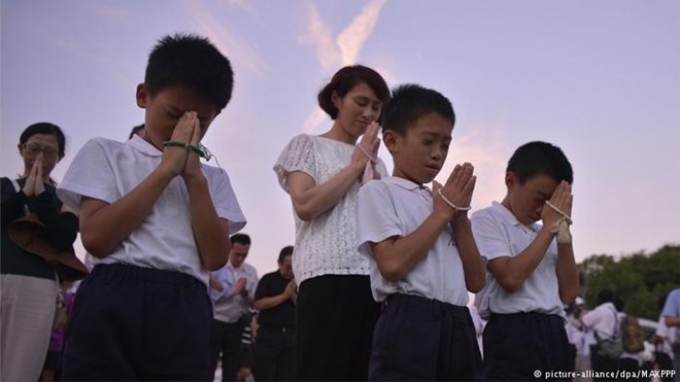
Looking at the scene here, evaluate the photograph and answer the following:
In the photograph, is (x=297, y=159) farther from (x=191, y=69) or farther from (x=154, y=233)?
(x=154, y=233)

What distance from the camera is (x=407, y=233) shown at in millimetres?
2869

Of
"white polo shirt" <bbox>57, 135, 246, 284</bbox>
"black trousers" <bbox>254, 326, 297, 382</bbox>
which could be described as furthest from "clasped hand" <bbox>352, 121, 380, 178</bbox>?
"black trousers" <bbox>254, 326, 297, 382</bbox>

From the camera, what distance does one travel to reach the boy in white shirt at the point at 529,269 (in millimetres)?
3490

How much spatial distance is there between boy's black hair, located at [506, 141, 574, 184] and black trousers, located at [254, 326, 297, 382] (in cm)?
481

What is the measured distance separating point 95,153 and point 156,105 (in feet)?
0.85

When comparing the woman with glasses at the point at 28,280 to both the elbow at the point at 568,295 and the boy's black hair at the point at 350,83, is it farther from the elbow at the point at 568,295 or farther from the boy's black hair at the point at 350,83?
the elbow at the point at 568,295

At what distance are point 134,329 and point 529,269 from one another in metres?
1.88

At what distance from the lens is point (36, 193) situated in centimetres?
401

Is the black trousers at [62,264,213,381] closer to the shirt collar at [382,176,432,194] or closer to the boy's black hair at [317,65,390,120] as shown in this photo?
the shirt collar at [382,176,432,194]

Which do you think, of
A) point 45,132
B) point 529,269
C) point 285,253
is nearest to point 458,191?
point 529,269

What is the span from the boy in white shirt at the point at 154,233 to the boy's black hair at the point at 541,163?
1824mm

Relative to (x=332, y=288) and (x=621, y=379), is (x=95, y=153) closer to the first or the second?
(x=332, y=288)

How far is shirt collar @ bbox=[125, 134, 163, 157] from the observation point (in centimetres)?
257

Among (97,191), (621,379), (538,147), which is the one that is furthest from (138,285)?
(621,379)
